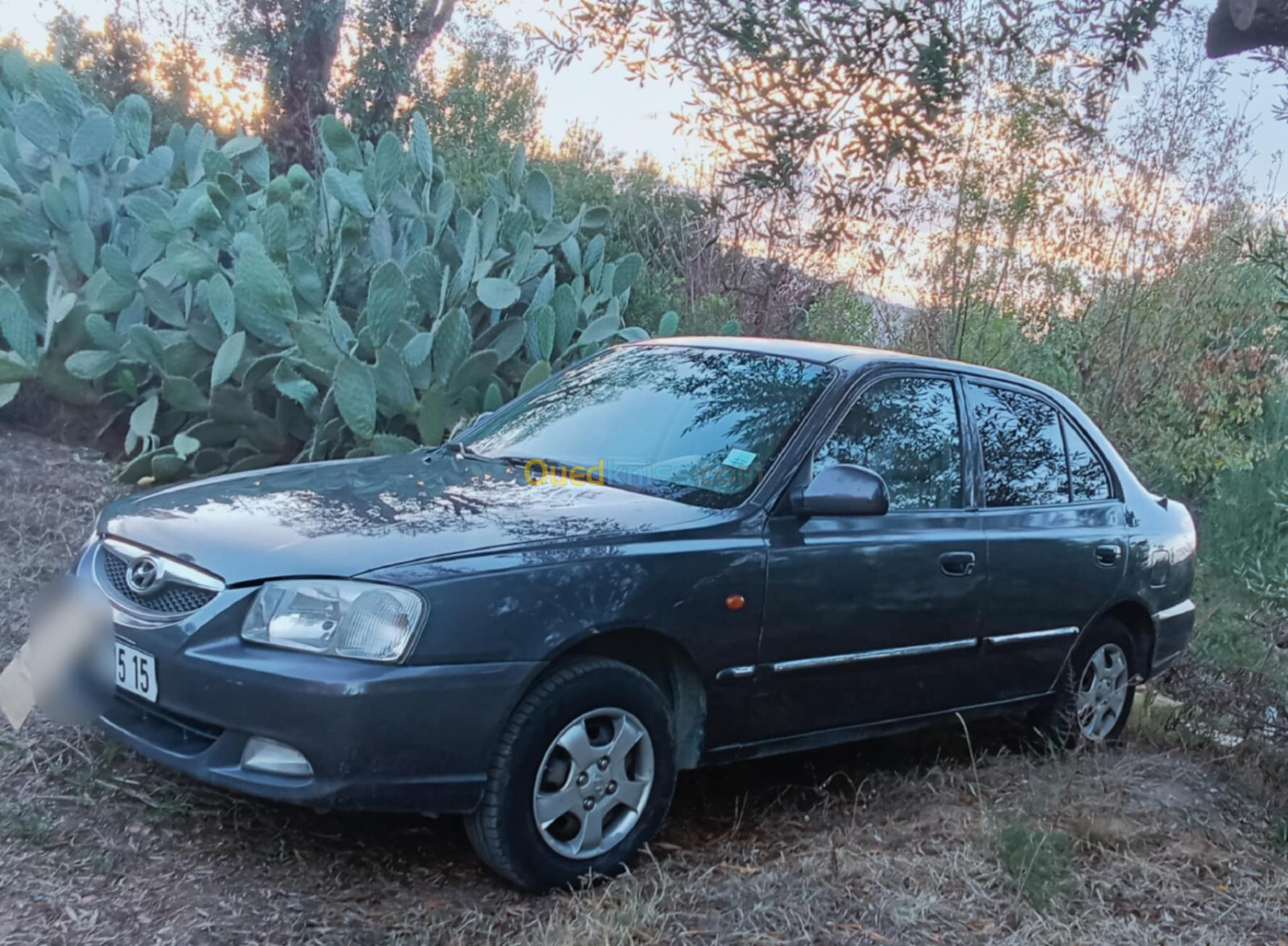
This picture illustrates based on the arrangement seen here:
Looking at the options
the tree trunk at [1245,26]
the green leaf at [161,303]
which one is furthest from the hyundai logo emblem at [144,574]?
the green leaf at [161,303]

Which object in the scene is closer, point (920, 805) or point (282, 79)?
point (920, 805)

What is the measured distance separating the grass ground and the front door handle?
777 mm

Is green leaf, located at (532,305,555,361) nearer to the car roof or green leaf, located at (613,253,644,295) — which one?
green leaf, located at (613,253,644,295)

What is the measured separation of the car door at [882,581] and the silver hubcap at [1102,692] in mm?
906

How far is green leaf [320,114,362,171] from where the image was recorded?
7.57m

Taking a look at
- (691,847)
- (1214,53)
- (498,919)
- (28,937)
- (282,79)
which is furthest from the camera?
(282,79)

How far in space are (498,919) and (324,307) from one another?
4304 mm

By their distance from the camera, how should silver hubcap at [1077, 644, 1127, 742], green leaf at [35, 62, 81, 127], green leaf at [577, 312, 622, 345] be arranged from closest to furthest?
silver hubcap at [1077, 644, 1127, 742]
green leaf at [577, 312, 622, 345]
green leaf at [35, 62, 81, 127]

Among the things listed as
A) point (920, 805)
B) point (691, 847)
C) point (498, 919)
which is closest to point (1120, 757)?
point (920, 805)

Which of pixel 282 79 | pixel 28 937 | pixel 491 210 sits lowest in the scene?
pixel 28 937

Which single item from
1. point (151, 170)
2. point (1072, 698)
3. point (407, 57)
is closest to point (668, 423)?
point (1072, 698)

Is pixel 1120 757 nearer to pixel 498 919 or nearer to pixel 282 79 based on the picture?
pixel 498 919

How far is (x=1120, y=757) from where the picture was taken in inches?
193

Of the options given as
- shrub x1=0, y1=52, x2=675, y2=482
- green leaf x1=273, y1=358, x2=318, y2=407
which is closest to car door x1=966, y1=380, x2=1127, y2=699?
shrub x1=0, y1=52, x2=675, y2=482
